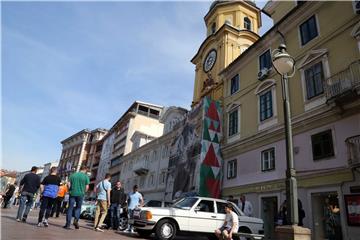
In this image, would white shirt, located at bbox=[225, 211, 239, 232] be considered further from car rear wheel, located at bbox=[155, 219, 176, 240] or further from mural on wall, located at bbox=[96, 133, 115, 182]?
mural on wall, located at bbox=[96, 133, 115, 182]

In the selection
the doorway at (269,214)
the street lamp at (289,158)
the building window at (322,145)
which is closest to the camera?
the street lamp at (289,158)

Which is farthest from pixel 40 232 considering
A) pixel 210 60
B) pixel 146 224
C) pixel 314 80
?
pixel 210 60

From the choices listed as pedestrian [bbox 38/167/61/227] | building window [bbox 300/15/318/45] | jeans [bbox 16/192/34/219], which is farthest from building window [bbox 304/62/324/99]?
jeans [bbox 16/192/34/219]

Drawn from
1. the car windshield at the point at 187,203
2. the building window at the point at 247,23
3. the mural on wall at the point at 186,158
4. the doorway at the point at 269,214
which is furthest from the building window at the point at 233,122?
the building window at the point at 247,23

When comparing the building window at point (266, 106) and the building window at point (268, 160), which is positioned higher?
the building window at point (266, 106)

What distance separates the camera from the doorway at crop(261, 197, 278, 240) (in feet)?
54.2

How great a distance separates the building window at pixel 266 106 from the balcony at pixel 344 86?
187 inches

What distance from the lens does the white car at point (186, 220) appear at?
10.0 meters

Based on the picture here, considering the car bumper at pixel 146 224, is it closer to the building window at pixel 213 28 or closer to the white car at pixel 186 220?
the white car at pixel 186 220

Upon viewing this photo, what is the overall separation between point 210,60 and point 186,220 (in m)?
21.1

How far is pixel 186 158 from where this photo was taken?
23.4 m

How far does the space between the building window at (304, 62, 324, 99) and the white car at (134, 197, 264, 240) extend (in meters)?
7.65

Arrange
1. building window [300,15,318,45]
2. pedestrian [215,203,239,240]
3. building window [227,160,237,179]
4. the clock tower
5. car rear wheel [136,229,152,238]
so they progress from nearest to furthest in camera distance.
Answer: pedestrian [215,203,239,240]
car rear wheel [136,229,152,238]
building window [300,15,318,45]
building window [227,160,237,179]
the clock tower

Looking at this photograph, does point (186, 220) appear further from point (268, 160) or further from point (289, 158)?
point (268, 160)
